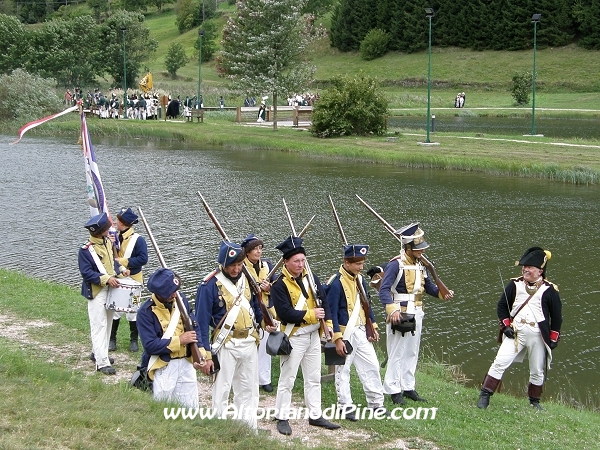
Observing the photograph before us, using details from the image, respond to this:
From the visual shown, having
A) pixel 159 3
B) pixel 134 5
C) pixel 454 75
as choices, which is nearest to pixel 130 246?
pixel 454 75

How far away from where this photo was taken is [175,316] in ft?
26.5

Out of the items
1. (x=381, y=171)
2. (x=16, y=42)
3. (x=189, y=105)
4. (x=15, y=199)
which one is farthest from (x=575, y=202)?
(x=16, y=42)

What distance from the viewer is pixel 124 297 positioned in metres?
10.5

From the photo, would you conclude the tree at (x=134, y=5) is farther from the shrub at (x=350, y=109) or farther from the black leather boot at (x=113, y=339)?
the black leather boot at (x=113, y=339)

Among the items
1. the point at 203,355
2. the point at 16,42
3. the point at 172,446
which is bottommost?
the point at 172,446

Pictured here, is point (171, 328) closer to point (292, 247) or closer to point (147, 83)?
point (292, 247)

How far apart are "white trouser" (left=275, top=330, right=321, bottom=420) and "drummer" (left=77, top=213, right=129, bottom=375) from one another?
8.33ft

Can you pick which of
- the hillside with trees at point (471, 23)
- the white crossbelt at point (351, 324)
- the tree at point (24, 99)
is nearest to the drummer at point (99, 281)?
the white crossbelt at point (351, 324)

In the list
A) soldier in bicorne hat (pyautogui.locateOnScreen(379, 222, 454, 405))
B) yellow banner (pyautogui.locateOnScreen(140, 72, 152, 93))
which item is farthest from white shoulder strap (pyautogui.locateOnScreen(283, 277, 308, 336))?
yellow banner (pyautogui.locateOnScreen(140, 72, 152, 93))

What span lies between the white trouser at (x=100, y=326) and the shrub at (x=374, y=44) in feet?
294

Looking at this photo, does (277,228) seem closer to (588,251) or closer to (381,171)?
(588,251)

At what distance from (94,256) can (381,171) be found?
25.2m

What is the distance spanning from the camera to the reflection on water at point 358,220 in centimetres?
1496

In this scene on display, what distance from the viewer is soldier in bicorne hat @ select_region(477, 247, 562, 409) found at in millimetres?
9844
